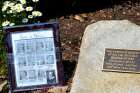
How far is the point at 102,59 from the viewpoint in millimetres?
4559

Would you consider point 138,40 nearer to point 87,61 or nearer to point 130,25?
point 130,25

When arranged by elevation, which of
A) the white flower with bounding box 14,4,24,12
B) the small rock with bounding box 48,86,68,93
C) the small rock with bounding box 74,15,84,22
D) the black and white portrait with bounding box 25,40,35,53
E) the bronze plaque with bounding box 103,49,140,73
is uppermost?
the white flower with bounding box 14,4,24,12

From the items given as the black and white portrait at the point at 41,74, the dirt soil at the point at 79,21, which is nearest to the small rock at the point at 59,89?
the black and white portrait at the point at 41,74

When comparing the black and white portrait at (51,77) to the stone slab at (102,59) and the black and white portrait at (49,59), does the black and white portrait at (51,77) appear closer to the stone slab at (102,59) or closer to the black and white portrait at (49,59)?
the black and white portrait at (49,59)

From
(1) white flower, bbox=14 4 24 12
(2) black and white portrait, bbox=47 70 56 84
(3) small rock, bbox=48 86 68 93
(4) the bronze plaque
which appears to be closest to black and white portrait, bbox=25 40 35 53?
(2) black and white portrait, bbox=47 70 56 84

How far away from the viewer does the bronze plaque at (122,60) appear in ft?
14.6

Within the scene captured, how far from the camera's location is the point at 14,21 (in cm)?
516

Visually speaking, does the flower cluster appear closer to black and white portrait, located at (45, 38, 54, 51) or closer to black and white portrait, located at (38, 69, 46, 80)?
black and white portrait, located at (45, 38, 54, 51)

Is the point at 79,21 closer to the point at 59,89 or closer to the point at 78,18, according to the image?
the point at 78,18

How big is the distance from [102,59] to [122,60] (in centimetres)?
21

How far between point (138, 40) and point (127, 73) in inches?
16.9

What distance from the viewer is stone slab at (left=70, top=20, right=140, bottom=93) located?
4328 mm

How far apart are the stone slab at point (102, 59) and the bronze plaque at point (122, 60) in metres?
0.05

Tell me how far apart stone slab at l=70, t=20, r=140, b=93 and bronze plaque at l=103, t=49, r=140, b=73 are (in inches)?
2.0
